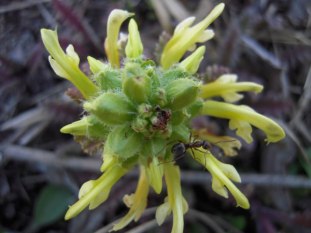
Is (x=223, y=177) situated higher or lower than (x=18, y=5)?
lower

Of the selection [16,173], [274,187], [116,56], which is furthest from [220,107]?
[16,173]

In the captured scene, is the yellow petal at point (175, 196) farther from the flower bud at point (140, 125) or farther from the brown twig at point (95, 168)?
the brown twig at point (95, 168)

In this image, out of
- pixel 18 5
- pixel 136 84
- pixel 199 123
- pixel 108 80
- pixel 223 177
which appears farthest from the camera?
pixel 18 5

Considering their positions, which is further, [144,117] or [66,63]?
[66,63]

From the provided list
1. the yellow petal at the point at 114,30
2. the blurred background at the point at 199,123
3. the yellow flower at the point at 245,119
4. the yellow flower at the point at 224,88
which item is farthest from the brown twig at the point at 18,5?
the yellow flower at the point at 245,119

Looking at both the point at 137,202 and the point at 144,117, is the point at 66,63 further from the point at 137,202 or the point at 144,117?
the point at 137,202

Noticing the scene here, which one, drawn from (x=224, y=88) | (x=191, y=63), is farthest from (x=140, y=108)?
(x=224, y=88)

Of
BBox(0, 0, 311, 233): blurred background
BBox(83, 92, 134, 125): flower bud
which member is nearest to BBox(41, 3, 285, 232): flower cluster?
BBox(83, 92, 134, 125): flower bud
